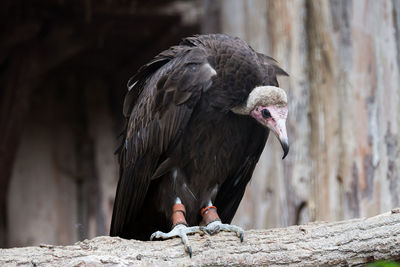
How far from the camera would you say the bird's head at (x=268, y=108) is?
4.87 meters

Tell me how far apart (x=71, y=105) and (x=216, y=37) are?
4.19m

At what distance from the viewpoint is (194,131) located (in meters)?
4.93

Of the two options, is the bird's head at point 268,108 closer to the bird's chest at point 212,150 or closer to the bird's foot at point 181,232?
the bird's chest at point 212,150

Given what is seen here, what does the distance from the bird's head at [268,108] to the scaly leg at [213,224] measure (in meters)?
0.68

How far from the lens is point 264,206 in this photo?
690 centimetres

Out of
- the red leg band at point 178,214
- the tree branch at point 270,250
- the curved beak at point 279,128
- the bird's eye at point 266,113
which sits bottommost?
the red leg band at point 178,214

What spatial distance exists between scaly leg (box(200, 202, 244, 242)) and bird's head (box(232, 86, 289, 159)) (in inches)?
26.7

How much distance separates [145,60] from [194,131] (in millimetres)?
4000

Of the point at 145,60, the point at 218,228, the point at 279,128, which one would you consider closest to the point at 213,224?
the point at 218,228

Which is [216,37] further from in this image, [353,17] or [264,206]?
[264,206]

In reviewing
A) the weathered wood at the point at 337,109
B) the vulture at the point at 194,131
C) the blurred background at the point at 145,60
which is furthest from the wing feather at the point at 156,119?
the weathered wood at the point at 337,109

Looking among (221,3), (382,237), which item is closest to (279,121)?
(382,237)

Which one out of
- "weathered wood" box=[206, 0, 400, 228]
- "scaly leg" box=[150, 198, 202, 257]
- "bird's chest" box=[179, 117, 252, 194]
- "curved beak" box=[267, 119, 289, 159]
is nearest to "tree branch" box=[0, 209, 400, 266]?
"scaly leg" box=[150, 198, 202, 257]

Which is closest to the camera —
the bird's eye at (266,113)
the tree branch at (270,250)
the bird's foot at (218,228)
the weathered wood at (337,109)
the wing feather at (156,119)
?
the tree branch at (270,250)
